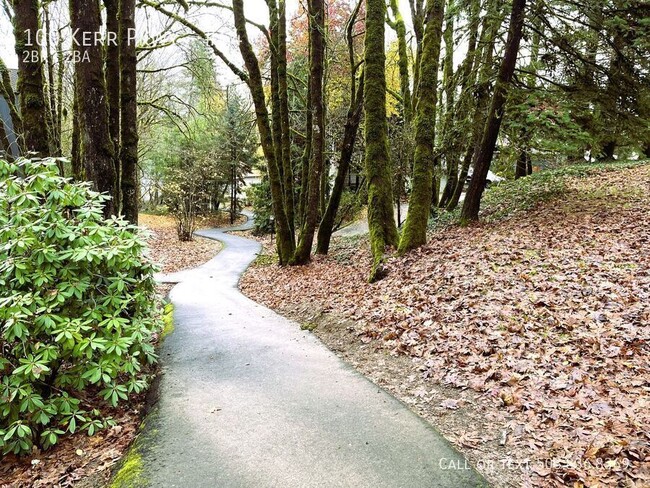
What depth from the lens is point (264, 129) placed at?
11258 millimetres

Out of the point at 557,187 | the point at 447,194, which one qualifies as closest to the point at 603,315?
the point at 557,187

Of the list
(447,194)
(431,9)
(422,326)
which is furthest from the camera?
(447,194)

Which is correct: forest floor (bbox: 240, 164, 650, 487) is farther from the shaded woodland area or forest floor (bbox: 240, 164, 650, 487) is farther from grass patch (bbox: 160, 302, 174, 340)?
grass patch (bbox: 160, 302, 174, 340)

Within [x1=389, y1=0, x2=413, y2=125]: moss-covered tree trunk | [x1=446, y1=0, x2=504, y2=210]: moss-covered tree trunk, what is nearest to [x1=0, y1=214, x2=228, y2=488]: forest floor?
[x1=446, y1=0, x2=504, y2=210]: moss-covered tree trunk

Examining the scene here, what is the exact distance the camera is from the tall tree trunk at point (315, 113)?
1084cm

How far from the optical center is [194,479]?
2.96 meters

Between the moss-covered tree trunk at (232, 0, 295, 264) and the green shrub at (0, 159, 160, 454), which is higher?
the moss-covered tree trunk at (232, 0, 295, 264)

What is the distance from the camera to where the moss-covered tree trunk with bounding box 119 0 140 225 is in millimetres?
7566

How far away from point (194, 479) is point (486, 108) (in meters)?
11.0

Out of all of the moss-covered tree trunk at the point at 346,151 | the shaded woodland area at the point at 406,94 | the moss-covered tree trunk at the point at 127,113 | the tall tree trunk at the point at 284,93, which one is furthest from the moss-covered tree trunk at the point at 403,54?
the moss-covered tree trunk at the point at 127,113

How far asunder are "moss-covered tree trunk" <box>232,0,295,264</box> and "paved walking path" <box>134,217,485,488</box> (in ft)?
20.4

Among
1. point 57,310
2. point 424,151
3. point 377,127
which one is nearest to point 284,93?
point 377,127

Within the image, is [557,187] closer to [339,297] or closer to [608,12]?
[608,12]

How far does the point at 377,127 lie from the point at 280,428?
23.4 feet
